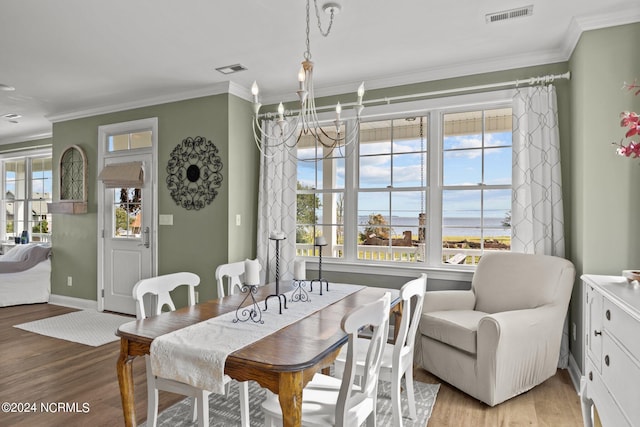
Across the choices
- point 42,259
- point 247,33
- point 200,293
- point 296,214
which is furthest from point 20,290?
point 247,33

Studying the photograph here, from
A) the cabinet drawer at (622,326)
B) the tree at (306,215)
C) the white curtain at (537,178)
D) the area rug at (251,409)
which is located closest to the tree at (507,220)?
the white curtain at (537,178)

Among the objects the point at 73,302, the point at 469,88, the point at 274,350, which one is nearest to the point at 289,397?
the point at 274,350

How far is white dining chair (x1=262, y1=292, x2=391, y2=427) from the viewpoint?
1.50 metres

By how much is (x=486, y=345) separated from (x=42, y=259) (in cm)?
580

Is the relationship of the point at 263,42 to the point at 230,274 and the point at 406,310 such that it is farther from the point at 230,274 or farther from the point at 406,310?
the point at 406,310

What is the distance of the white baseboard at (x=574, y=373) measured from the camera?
109 inches

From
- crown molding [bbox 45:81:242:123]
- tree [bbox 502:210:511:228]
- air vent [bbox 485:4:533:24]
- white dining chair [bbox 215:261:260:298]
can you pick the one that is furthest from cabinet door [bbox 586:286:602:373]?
crown molding [bbox 45:81:242:123]

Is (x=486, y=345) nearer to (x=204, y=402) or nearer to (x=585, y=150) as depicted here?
(x=585, y=150)

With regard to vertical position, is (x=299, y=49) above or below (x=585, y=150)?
above

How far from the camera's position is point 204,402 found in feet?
6.19

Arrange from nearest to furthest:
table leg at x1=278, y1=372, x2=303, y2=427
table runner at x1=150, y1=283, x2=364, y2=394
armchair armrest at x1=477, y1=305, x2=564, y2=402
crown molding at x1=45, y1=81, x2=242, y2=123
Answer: table leg at x1=278, y1=372, x2=303, y2=427
table runner at x1=150, y1=283, x2=364, y2=394
armchair armrest at x1=477, y1=305, x2=564, y2=402
crown molding at x1=45, y1=81, x2=242, y2=123

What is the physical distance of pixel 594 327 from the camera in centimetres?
181

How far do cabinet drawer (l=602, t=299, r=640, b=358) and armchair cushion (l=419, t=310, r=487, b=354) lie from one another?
41.6 inches

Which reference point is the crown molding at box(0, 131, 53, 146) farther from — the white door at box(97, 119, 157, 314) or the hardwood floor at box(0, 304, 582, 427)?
the hardwood floor at box(0, 304, 582, 427)
